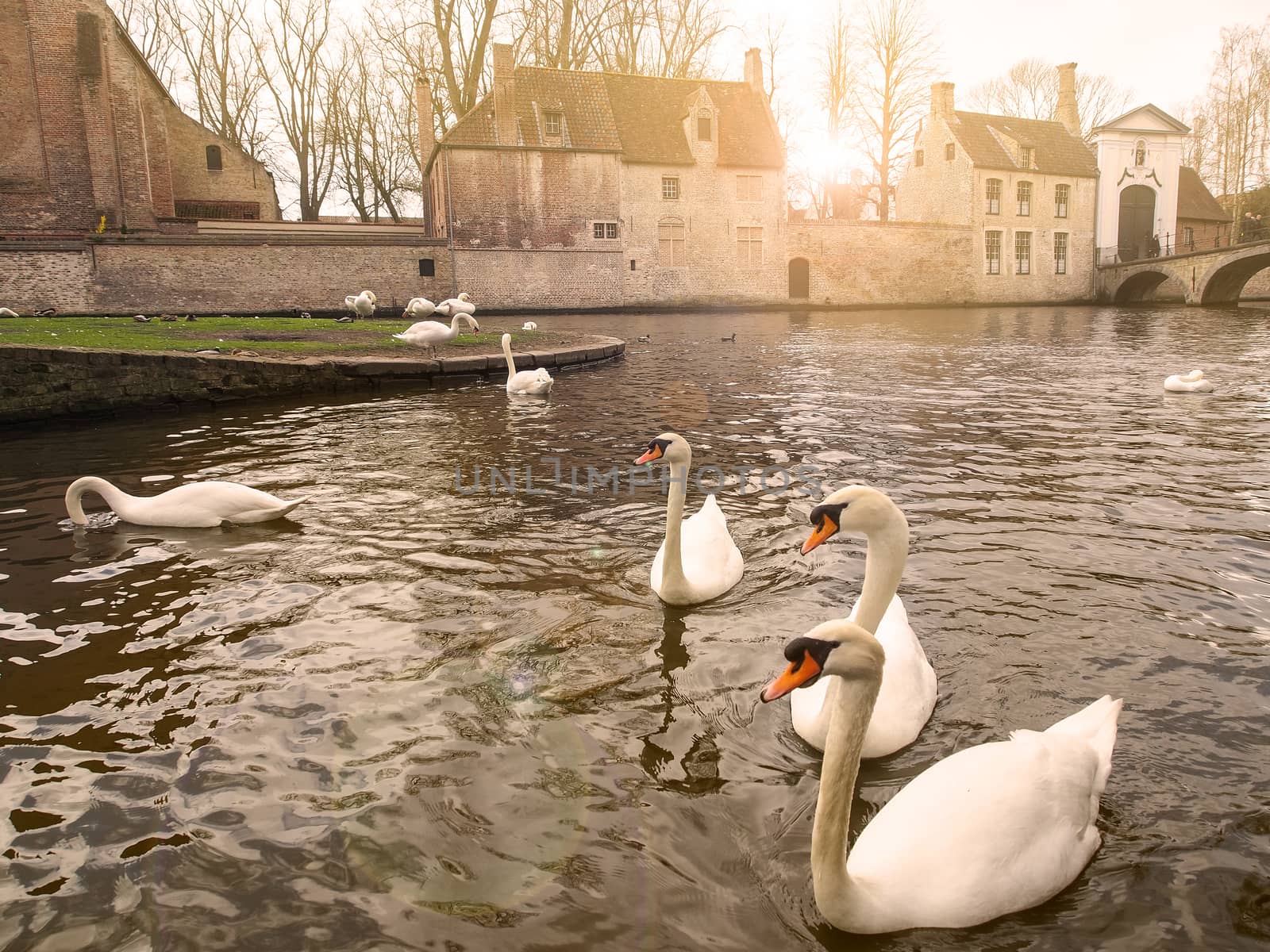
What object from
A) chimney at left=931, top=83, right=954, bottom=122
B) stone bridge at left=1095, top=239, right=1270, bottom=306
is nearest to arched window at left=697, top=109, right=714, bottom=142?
chimney at left=931, top=83, right=954, bottom=122

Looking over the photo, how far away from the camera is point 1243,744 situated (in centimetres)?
322

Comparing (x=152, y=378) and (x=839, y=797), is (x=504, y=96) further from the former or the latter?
(x=839, y=797)

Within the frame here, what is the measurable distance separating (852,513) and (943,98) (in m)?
50.9

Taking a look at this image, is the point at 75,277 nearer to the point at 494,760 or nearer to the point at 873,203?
the point at 494,760

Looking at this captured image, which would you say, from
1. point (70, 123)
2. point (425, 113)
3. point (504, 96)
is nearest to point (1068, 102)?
point (504, 96)

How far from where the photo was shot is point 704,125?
134ft

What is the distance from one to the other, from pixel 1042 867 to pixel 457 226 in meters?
37.8

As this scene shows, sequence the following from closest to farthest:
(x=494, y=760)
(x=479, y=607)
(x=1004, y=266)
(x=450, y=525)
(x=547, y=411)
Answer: (x=494, y=760)
(x=479, y=607)
(x=450, y=525)
(x=547, y=411)
(x=1004, y=266)

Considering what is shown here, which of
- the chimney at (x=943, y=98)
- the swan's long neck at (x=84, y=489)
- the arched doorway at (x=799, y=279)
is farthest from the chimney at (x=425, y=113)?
the swan's long neck at (x=84, y=489)

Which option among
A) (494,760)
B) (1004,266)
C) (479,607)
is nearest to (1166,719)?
(494,760)

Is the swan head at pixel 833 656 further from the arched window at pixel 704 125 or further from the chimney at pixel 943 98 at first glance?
the chimney at pixel 943 98

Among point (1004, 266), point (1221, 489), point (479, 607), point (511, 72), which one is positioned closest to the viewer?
point (479, 607)

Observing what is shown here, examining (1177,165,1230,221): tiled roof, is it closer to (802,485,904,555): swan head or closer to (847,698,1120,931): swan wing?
(802,485,904,555): swan head

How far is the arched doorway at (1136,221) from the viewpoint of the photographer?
160 feet
